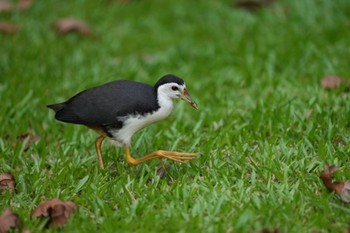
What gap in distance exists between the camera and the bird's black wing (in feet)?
15.0

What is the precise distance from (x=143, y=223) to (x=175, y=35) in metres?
4.27

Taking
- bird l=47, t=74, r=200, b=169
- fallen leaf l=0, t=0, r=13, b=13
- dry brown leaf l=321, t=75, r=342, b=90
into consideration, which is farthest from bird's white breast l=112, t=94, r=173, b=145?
fallen leaf l=0, t=0, r=13, b=13

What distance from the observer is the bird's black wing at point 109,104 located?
4570 millimetres

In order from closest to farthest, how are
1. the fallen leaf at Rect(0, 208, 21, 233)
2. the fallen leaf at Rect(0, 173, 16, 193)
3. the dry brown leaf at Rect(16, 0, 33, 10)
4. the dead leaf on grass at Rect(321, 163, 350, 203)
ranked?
1. the fallen leaf at Rect(0, 208, 21, 233)
2. the dead leaf on grass at Rect(321, 163, 350, 203)
3. the fallen leaf at Rect(0, 173, 16, 193)
4. the dry brown leaf at Rect(16, 0, 33, 10)

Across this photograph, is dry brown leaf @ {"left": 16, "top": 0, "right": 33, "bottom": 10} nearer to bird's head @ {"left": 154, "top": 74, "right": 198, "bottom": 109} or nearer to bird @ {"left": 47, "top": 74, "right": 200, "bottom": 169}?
bird @ {"left": 47, "top": 74, "right": 200, "bottom": 169}

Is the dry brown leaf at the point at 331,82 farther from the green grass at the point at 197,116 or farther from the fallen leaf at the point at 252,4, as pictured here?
the fallen leaf at the point at 252,4

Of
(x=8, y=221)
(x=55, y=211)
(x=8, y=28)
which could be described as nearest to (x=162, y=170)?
(x=55, y=211)

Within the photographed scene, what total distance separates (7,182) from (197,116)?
1996mm

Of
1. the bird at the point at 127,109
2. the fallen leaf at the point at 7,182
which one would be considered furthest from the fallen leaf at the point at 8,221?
the bird at the point at 127,109

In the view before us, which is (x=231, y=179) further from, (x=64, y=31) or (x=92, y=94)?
(x=64, y=31)

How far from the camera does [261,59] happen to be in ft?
22.9

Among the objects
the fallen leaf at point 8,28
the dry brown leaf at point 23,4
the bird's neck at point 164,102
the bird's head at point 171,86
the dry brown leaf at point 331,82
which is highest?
the dry brown leaf at point 23,4

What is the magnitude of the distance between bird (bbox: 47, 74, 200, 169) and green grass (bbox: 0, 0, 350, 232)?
0.88 ft

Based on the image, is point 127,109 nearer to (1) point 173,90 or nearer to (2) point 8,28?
(1) point 173,90
